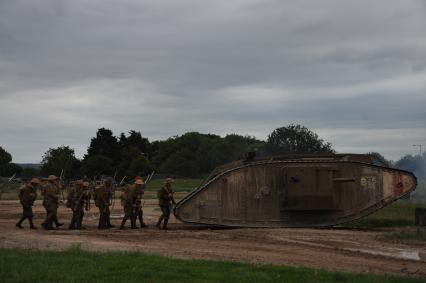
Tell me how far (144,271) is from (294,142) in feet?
104

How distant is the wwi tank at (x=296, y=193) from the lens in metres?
21.2

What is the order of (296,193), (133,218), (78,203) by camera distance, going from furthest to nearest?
(78,203)
(133,218)
(296,193)

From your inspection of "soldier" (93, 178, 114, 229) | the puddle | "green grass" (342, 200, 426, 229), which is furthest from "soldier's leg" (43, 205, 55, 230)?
the puddle

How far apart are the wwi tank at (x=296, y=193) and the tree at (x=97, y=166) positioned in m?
57.3

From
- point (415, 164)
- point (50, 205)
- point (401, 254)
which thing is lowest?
point (401, 254)

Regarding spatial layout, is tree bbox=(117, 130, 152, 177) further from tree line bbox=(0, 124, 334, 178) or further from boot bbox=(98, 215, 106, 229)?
boot bbox=(98, 215, 106, 229)

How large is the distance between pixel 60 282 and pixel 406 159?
3064cm

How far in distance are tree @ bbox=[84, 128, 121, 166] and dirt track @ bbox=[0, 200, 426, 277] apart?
69.0 meters

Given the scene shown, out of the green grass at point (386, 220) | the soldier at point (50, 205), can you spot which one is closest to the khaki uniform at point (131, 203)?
the soldier at point (50, 205)

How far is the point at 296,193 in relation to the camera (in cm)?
2122

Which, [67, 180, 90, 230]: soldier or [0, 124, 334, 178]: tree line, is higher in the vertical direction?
[0, 124, 334, 178]: tree line

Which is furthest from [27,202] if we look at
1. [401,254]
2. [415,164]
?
[415,164]

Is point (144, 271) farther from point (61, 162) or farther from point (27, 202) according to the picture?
point (61, 162)

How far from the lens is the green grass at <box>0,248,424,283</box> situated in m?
10.4
